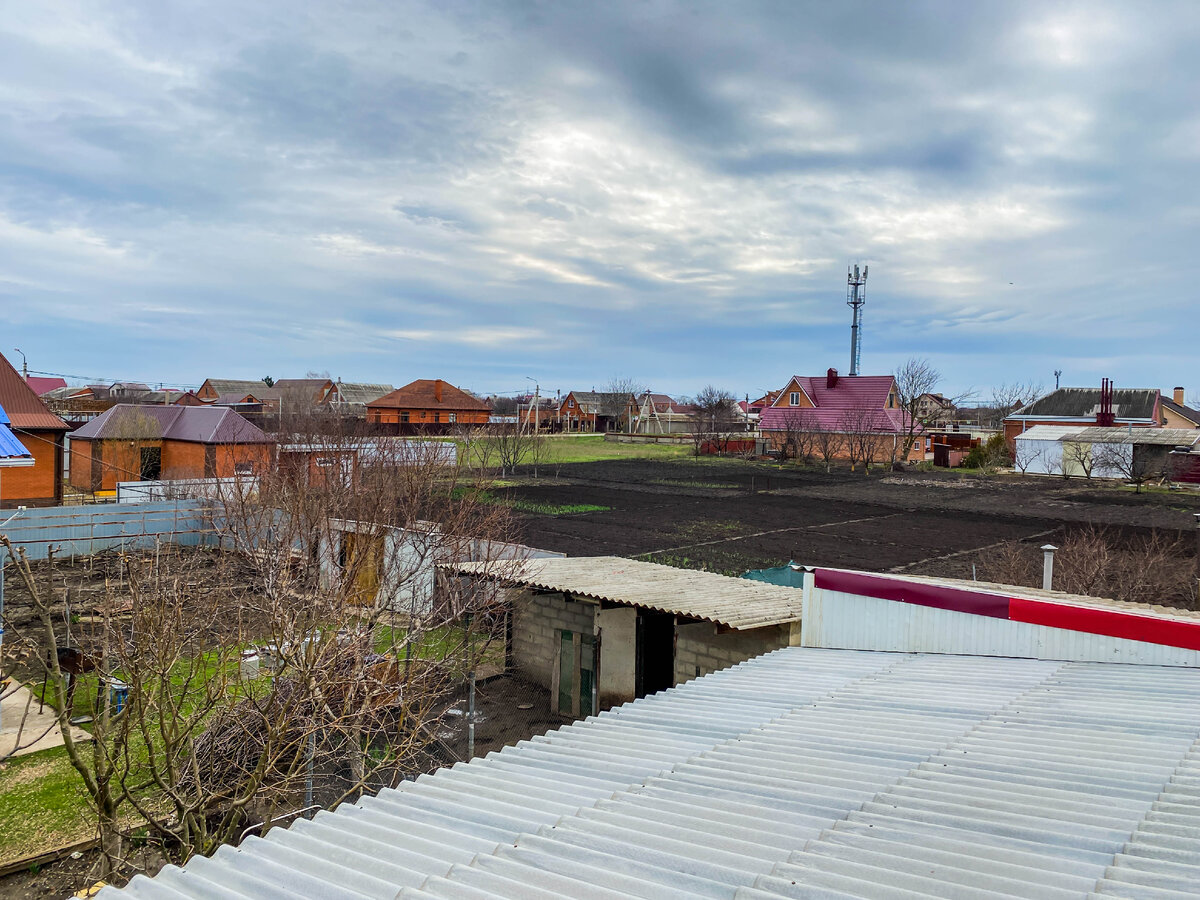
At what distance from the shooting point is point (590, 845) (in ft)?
11.2

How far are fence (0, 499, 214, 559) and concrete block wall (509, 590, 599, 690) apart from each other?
32.3 feet

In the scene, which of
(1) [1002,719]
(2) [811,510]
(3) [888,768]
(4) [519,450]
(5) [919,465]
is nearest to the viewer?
(3) [888,768]

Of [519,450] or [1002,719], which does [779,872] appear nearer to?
[1002,719]

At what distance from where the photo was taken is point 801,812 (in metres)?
3.83

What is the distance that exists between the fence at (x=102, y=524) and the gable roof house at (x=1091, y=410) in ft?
167

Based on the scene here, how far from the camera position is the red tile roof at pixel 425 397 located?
240ft

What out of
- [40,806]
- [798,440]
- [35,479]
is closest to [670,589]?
[40,806]

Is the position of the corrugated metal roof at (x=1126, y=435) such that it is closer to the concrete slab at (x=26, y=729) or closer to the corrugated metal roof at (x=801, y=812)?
the corrugated metal roof at (x=801, y=812)

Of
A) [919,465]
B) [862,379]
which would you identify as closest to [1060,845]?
[919,465]

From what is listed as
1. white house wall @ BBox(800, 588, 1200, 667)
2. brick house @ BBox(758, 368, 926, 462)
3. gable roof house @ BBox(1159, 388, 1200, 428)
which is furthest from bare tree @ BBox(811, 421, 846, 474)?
white house wall @ BBox(800, 588, 1200, 667)

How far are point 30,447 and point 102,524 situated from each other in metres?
11.5

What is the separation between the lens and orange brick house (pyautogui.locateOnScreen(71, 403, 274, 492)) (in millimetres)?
31031

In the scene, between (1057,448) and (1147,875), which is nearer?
(1147,875)

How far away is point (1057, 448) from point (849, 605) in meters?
48.2
